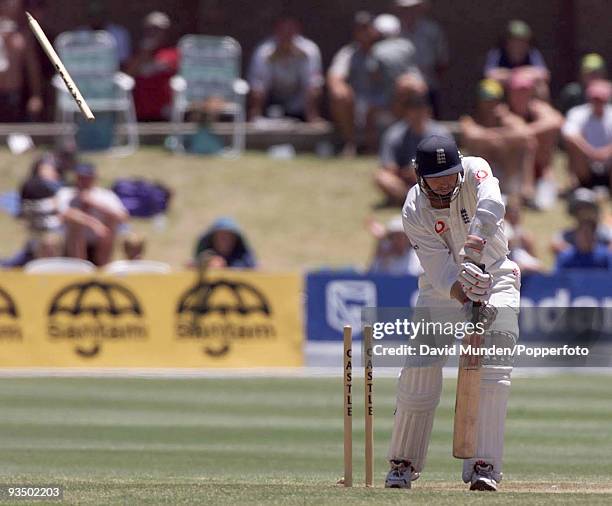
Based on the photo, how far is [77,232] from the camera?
16.9m

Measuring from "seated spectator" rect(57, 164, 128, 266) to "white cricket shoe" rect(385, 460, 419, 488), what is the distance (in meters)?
8.96

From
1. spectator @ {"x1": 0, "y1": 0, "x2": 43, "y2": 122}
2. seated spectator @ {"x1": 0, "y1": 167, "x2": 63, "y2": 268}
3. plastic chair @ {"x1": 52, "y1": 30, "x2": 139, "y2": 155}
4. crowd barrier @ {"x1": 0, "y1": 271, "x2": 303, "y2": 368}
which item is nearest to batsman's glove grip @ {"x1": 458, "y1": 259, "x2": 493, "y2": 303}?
crowd barrier @ {"x1": 0, "y1": 271, "x2": 303, "y2": 368}

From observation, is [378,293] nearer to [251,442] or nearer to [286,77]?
[286,77]

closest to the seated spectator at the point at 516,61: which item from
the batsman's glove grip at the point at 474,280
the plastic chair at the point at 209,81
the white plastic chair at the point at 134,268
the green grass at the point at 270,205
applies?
the green grass at the point at 270,205

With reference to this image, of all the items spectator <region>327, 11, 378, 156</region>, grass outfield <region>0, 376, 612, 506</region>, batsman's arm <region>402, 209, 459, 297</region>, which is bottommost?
grass outfield <region>0, 376, 612, 506</region>

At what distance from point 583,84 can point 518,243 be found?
360cm

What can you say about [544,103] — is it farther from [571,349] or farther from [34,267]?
[571,349]

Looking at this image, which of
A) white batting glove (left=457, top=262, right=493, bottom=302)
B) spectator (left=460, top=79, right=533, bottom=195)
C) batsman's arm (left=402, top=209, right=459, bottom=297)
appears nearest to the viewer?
white batting glove (left=457, top=262, right=493, bottom=302)

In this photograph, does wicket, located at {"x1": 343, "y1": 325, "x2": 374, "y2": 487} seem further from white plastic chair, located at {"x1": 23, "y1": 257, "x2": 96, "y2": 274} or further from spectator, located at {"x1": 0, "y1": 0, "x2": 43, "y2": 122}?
spectator, located at {"x1": 0, "y1": 0, "x2": 43, "y2": 122}

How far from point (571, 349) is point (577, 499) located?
161 cm

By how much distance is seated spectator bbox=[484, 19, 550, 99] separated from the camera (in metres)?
19.3

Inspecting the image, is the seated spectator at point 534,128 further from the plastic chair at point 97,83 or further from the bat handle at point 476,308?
the bat handle at point 476,308

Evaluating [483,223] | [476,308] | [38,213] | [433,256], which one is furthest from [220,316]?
[483,223]

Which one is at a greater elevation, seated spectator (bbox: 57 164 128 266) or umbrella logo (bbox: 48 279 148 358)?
seated spectator (bbox: 57 164 128 266)
